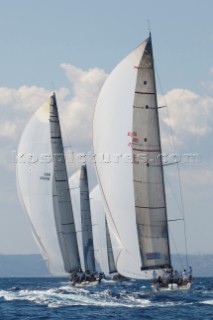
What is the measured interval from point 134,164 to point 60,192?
55.3ft

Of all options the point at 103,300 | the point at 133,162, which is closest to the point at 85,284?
the point at 103,300

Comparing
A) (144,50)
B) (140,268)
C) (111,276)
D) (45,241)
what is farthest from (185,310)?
(111,276)

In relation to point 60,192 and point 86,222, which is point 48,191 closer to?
point 60,192

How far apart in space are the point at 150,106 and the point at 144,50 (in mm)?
3515

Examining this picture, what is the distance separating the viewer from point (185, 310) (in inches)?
1725

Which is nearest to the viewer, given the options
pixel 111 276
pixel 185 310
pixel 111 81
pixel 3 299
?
pixel 185 310

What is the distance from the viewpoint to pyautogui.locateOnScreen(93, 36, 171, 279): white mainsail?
163 ft

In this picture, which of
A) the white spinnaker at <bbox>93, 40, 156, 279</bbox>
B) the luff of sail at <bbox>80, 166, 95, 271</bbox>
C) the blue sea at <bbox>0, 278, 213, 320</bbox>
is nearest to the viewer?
the blue sea at <bbox>0, 278, 213, 320</bbox>

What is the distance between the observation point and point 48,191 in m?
65.1

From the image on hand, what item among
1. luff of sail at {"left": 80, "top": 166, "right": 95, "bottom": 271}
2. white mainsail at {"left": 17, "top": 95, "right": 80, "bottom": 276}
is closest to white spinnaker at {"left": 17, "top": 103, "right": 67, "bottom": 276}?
white mainsail at {"left": 17, "top": 95, "right": 80, "bottom": 276}

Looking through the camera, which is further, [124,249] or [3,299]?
[3,299]

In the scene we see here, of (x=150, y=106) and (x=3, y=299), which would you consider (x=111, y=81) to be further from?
(x=3, y=299)

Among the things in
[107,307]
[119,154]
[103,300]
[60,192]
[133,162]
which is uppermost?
[119,154]

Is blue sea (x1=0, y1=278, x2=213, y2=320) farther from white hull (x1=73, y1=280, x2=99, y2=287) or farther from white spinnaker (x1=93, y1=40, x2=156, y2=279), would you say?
white hull (x1=73, y1=280, x2=99, y2=287)
